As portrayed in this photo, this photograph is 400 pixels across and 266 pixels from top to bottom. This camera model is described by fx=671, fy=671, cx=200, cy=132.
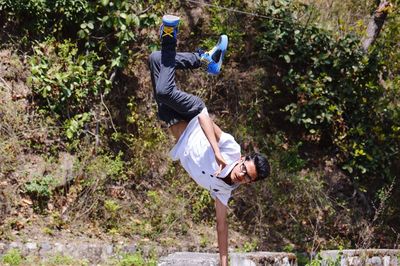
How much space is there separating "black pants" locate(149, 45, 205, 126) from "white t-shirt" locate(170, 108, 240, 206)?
9 centimetres

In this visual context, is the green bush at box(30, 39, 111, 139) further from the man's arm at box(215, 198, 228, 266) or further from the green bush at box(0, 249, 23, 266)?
the man's arm at box(215, 198, 228, 266)

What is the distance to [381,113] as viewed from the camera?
366 inches

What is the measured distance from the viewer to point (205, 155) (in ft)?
16.5

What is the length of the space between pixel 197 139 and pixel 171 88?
1.48 feet

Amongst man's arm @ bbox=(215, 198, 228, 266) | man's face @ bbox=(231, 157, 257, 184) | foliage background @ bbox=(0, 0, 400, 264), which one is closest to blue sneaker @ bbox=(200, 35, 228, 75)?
man's face @ bbox=(231, 157, 257, 184)

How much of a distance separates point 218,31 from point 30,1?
8.40ft

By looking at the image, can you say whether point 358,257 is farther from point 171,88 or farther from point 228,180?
point 171,88

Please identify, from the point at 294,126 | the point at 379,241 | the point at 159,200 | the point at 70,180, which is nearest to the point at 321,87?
the point at 294,126

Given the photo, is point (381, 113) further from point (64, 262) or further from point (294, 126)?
point (64, 262)

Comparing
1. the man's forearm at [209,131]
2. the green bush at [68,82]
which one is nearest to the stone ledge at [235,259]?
the man's forearm at [209,131]

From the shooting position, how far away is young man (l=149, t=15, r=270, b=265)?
192 inches

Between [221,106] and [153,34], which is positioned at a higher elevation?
[153,34]

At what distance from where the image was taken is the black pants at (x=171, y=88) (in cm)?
489

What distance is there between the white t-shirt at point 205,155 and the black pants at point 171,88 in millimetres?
92
